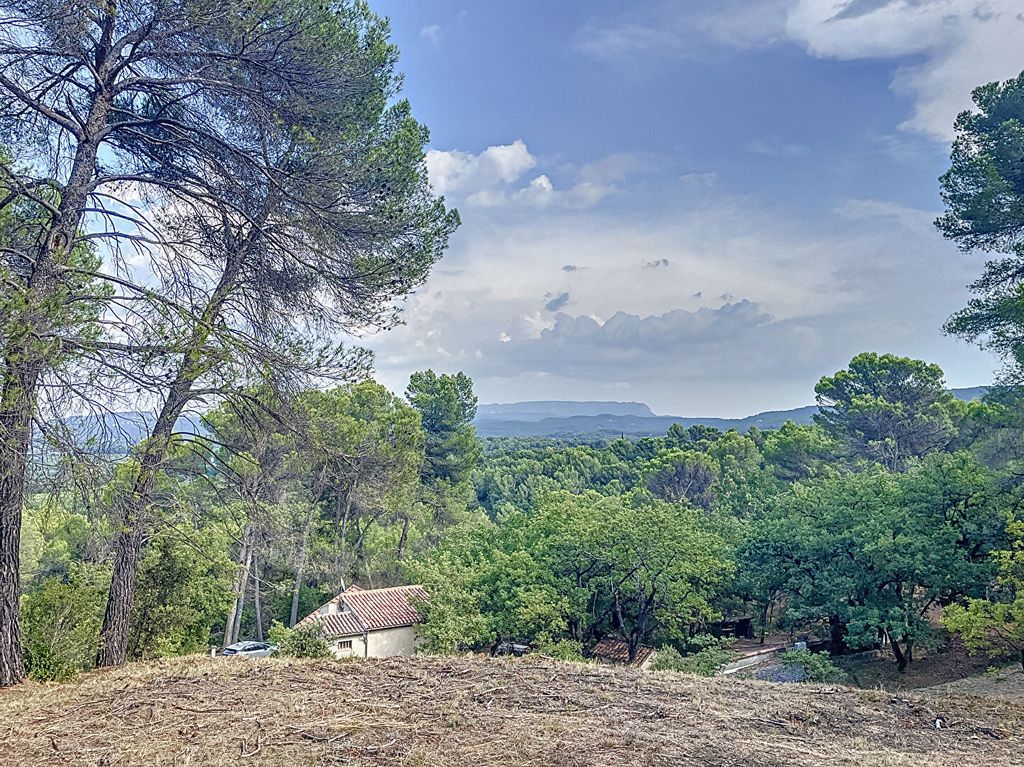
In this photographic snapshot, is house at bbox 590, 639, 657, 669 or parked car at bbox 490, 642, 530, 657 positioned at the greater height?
parked car at bbox 490, 642, 530, 657

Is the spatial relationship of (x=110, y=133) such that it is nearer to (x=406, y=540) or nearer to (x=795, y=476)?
(x=406, y=540)

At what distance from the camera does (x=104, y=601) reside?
7027mm

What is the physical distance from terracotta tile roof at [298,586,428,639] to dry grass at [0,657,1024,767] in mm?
11246

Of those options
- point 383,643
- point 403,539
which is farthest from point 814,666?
point 403,539

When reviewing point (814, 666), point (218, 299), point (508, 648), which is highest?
point (218, 299)

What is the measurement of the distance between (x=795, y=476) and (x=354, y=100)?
24.6 meters

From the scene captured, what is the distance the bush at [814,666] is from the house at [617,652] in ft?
11.1

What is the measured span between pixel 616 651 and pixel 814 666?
5564 millimetres

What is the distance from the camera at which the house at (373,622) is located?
1573cm

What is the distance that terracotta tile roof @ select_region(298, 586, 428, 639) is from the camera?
1585 centimetres

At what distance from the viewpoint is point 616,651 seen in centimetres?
1603

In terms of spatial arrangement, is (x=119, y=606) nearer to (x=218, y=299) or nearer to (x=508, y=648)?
(x=218, y=299)

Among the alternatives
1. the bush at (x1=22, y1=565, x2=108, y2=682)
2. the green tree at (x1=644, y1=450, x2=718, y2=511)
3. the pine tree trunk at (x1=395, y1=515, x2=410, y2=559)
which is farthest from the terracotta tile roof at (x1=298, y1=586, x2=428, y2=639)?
the green tree at (x1=644, y1=450, x2=718, y2=511)

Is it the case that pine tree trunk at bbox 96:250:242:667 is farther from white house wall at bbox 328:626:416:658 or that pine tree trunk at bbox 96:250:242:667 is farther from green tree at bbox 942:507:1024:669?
green tree at bbox 942:507:1024:669
